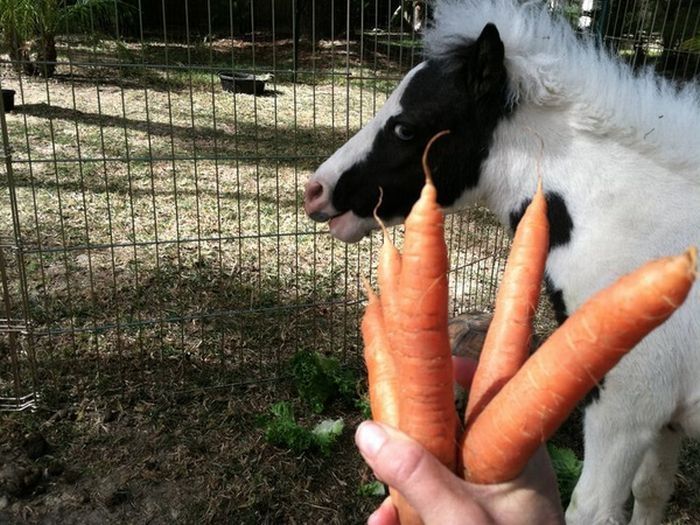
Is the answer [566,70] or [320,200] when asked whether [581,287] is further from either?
[320,200]

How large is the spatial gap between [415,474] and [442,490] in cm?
5

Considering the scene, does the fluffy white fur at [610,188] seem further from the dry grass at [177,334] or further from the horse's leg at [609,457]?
the dry grass at [177,334]

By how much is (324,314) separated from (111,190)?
269 cm

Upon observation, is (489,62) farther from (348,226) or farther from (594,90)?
(348,226)

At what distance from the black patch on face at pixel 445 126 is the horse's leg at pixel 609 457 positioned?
0.93 metres

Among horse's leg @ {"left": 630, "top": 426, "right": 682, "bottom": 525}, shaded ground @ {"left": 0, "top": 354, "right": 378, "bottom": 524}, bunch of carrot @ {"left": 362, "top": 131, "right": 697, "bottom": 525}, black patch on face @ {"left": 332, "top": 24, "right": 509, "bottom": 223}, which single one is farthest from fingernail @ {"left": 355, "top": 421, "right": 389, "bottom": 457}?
shaded ground @ {"left": 0, "top": 354, "right": 378, "bottom": 524}

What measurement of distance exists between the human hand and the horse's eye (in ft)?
4.65

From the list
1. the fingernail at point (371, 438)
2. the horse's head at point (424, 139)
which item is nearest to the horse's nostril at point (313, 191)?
the horse's head at point (424, 139)

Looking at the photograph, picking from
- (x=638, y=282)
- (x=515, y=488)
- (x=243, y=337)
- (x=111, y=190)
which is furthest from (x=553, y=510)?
(x=111, y=190)

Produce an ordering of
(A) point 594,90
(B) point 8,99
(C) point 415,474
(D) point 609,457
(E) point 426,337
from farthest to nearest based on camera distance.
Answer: (B) point 8,99 → (A) point 594,90 → (D) point 609,457 → (E) point 426,337 → (C) point 415,474

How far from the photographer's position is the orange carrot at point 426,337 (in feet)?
3.86

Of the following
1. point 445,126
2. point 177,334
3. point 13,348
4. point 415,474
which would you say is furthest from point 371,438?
point 177,334

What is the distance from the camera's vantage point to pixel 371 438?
105 centimetres

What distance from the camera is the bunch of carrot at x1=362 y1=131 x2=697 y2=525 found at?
97 cm
